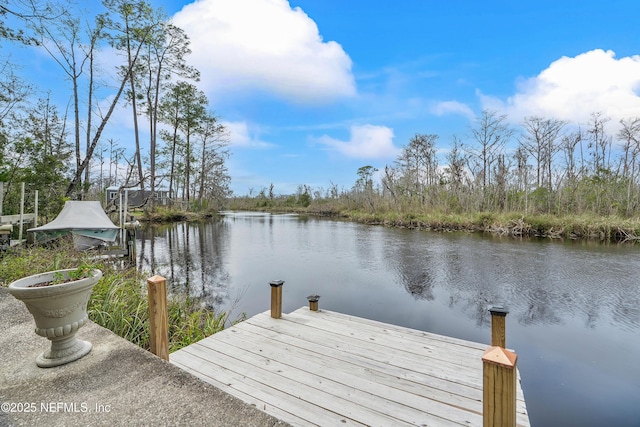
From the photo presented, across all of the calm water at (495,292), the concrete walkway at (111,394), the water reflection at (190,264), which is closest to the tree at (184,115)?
the water reflection at (190,264)

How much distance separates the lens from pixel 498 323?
2.41 meters

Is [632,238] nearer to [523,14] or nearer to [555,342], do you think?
[523,14]

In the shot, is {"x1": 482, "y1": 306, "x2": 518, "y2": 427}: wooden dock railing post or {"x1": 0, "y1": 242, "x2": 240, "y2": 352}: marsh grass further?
{"x1": 0, "y1": 242, "x2": 240, "y2": 352}: marsh grass

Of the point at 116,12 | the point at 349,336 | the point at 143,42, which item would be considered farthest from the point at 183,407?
the point at 143,42

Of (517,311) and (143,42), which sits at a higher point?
(143,42)

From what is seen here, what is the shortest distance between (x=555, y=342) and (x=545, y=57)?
36.3ft

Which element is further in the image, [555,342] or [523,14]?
[523,14]

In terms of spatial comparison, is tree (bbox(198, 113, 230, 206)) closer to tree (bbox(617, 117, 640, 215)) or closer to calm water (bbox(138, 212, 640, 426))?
calm water (bbox(138, 212, 640, 426))

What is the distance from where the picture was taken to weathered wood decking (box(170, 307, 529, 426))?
171cm

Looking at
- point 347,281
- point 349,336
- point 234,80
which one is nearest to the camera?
point 349,336

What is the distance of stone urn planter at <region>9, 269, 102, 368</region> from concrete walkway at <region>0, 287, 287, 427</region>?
0.21 ft

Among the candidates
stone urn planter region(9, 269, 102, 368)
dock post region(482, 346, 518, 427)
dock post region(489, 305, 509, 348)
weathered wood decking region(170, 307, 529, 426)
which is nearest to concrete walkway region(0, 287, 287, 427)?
stone urn planter region(9, 269, 102, 368)

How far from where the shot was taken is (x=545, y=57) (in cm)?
1008

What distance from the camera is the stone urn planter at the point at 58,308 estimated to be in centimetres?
136
